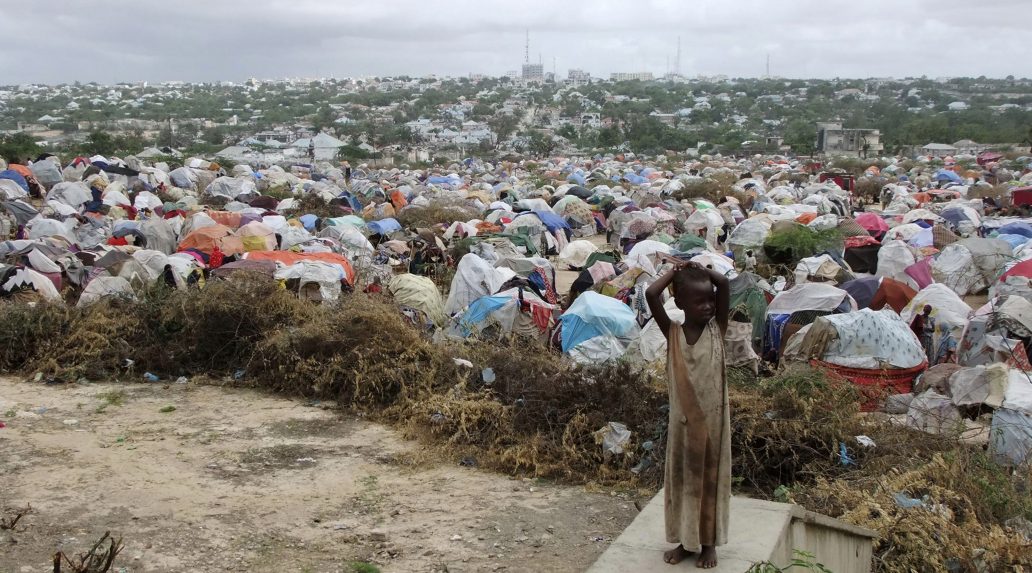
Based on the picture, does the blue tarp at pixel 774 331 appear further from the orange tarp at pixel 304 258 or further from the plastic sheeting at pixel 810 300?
the orange tarp at pixel 304 258

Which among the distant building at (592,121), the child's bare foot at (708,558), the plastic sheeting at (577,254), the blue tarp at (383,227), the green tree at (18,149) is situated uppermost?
the distant building at (592,121)

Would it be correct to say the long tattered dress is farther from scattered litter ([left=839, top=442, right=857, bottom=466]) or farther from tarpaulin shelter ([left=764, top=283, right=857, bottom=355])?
tarpaulin shelter ([left=764, top=283, right=857, bottom=355])

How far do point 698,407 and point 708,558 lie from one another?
0.68m

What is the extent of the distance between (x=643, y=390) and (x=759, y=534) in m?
3.14

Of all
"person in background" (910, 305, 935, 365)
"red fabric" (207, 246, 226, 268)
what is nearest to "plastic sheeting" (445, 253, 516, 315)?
"red fabric" (207, 246, 226, 268)

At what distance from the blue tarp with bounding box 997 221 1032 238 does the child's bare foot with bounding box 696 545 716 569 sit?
1744 cm

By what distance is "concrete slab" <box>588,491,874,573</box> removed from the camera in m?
3.90

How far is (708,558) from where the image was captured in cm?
381

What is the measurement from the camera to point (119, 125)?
249 feet

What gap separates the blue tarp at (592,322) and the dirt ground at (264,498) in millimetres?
3110

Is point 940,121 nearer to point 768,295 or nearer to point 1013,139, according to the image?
point 1013,139

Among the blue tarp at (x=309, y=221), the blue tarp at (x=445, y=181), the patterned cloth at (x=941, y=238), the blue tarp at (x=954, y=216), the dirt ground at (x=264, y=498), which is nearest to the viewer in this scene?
the dirt ground at (x=264, y=498)

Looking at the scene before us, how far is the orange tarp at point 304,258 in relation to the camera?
1333 centimetres

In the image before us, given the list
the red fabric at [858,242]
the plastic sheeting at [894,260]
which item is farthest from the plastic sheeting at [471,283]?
the red fabric at [858,242]
